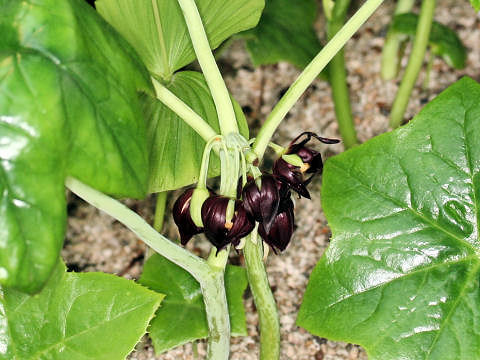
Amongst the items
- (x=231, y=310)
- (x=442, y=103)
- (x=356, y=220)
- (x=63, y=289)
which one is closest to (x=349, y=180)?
(x=356, y=220)

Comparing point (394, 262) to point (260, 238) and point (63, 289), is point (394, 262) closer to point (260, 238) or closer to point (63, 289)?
point (260, 238)

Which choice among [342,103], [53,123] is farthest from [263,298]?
[342,103]

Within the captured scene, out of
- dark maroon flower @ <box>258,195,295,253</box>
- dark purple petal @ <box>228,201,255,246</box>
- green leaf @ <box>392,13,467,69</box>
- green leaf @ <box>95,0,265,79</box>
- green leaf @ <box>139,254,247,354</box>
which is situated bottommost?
green leaf @ <box>139,254,247,354</box>

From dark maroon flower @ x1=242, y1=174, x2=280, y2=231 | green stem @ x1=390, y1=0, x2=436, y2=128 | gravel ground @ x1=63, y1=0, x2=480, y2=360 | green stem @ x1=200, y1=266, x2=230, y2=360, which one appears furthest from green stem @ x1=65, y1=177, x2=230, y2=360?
green stem @ x1=390, y1=0, x2=436, y2=128

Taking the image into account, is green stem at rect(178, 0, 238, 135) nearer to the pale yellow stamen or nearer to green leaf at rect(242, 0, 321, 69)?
the pale yellow stamen

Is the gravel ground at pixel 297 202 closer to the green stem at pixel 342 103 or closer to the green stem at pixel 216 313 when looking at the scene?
the green stem at pixel 342 103

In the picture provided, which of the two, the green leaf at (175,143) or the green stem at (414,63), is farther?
the green stem at (414,63)

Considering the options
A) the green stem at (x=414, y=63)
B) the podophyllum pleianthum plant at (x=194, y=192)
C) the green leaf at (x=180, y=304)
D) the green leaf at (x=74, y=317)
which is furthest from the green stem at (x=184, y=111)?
the green stem at (x=414, y=63)
